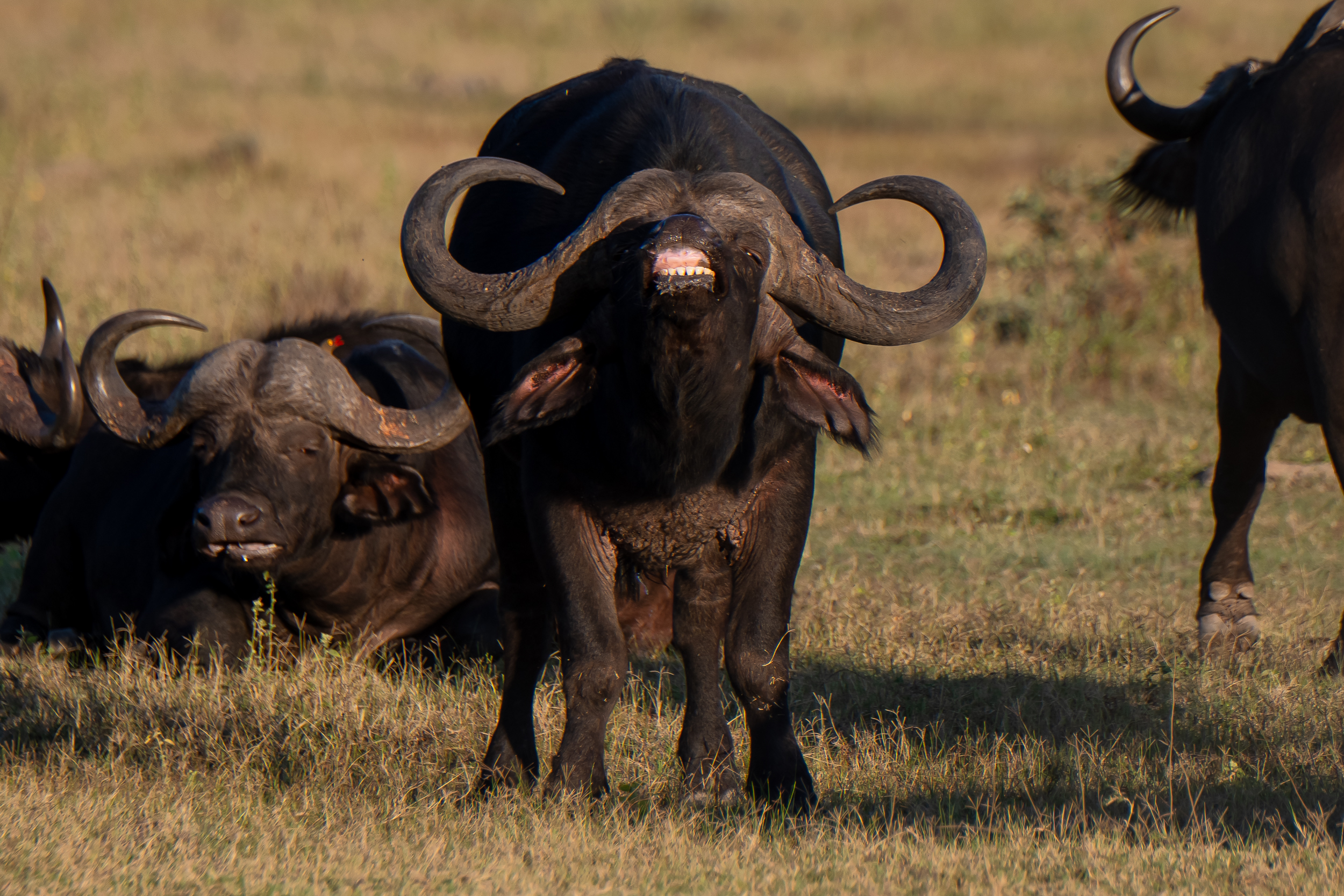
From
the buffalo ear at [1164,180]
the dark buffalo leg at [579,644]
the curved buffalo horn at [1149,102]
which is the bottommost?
the dark buffalo leg at [579,644]

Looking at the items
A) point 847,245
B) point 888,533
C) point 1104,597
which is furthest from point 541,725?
point 847,245

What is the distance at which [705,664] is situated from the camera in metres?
4.17

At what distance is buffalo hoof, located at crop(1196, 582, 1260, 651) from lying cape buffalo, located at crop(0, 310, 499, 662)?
2.64 m

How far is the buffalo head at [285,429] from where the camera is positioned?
5.40m

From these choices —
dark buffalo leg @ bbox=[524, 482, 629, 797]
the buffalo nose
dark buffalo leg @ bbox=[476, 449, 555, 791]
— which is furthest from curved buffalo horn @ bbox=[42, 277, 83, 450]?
dark buffalo leg @ bbox=[524, 482, 629, 797]

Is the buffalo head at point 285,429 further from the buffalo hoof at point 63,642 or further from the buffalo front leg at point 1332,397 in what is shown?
the buffalo front leg at point 1332,397

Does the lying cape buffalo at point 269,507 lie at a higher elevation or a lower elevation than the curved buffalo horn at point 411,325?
lower

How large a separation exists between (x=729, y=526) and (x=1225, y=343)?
2.43 meters

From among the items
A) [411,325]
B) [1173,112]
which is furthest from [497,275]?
[1173,112]

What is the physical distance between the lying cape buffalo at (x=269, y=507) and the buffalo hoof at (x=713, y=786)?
1.95 metres

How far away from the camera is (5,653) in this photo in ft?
20.0

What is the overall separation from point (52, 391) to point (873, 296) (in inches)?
186

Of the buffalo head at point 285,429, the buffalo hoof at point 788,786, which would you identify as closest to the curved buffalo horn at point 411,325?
the buffalo head at point 285,429

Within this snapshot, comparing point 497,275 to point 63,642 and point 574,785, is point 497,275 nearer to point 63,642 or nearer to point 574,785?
point 574,785
